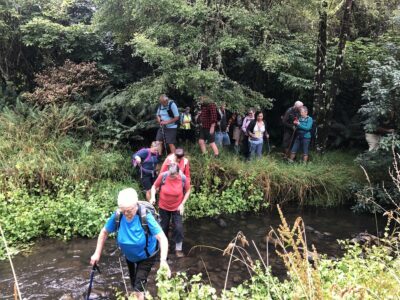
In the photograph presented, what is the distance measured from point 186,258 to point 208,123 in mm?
4306

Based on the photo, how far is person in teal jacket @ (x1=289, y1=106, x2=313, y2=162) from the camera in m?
11.7

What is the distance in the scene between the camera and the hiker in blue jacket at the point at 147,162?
8984mm

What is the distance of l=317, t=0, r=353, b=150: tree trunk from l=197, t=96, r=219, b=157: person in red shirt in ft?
11.8

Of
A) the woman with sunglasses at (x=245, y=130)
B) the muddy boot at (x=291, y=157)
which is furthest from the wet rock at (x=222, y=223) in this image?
the muddy boot at (x=291, y=157)

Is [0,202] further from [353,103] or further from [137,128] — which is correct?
[353,103]

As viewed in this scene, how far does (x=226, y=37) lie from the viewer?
988 centimetres

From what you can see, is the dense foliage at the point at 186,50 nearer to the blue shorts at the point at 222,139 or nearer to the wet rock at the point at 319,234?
the blue shorts at the point at 222,139

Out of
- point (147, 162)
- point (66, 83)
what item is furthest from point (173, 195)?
point (66, 83)

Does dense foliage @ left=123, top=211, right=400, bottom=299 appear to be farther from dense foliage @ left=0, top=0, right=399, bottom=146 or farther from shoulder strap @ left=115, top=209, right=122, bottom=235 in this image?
dense foliage @ left=0, top=0, right=399, bottom=146

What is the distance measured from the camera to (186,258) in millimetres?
7789

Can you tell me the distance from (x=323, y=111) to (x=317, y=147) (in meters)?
1.13

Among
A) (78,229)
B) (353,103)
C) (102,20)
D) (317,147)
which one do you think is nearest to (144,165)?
(78,229)

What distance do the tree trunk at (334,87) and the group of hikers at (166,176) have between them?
0.79 meters

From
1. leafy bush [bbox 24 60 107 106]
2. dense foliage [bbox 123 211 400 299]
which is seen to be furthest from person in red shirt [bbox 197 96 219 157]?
dense foliage [bbox 123 211 400 299]
